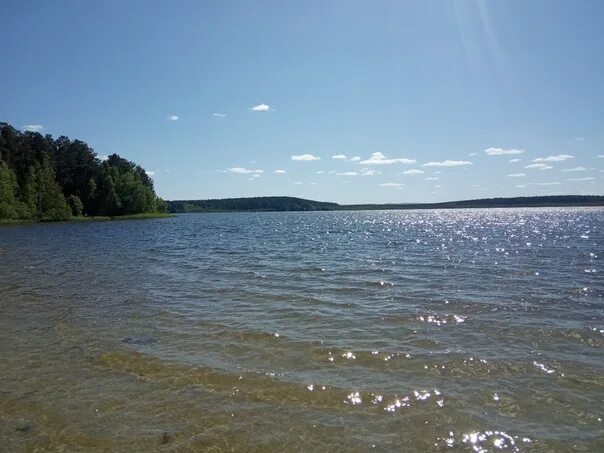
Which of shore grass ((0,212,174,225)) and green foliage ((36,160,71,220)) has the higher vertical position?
green foliage ((36,160,71,220))

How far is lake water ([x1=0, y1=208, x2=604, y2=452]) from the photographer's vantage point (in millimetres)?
6805

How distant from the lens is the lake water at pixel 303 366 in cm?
680

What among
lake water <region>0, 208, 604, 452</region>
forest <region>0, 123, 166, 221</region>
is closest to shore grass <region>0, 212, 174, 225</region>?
forest <region>0, 123, 166, 221</region>

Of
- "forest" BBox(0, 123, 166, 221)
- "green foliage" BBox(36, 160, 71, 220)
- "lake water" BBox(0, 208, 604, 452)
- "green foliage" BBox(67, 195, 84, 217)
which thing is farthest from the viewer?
"green foliage" BBox(67, 195, 84, 217)

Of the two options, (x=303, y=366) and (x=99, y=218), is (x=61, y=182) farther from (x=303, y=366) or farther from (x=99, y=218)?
(x=303, y=366)

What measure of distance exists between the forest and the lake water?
9325 centimetres

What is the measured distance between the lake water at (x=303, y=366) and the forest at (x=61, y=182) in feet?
306

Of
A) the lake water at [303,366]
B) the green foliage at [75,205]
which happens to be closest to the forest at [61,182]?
the green foliage at [75,205]

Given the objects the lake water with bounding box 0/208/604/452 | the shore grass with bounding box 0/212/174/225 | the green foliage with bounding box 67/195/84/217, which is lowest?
the lake water with bounding box 0/208/604/452

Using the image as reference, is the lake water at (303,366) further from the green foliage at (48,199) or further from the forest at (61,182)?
the green foliage at (48,199)

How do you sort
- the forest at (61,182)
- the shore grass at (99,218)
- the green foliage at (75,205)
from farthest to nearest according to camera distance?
1. the green foliage at (75,205)
2. the forest at (61,182)
3. the shore grass at (99,218)

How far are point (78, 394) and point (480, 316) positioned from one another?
11614 mm

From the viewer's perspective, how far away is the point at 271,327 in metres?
13.2

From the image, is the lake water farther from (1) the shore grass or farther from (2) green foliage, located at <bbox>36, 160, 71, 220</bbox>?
(2) green foliage, located at <bbox>36, 160, 71, 220</bbox>
